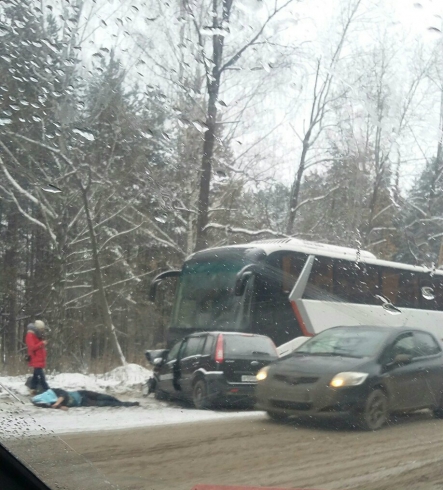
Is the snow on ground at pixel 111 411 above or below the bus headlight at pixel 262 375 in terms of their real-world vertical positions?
below

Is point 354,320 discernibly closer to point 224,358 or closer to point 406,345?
point 406,345

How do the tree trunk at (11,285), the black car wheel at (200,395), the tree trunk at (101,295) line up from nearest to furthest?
the black car wheel at (200,395)
the tree trunk at (101,295)
the tree trunk at (11,285)

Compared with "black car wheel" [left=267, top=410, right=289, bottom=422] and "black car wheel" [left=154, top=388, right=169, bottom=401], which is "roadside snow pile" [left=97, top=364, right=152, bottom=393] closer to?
"black car wheel" [left=154, top=388, right=169, bottom=401]

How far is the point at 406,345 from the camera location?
2199 mm

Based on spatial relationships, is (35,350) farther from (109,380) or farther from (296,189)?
(296,189)

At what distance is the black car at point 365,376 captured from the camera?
2197mm

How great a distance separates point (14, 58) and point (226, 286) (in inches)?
52.4

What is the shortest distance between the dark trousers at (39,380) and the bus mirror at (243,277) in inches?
31.3

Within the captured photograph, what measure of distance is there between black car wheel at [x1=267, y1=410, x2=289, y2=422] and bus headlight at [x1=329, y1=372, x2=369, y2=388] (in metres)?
0.18

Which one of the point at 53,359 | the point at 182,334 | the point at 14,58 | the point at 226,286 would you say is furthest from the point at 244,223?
the point at 14,58

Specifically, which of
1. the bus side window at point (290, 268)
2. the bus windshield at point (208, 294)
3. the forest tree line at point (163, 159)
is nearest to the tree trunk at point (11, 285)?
the forest tree line at point (163, 159)

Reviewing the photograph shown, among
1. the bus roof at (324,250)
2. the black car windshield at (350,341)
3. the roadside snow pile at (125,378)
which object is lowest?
the roadside snow pile at (125,378)

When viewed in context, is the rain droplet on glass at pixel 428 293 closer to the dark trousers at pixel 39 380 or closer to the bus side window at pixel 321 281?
the bus side window at pixel 321 281

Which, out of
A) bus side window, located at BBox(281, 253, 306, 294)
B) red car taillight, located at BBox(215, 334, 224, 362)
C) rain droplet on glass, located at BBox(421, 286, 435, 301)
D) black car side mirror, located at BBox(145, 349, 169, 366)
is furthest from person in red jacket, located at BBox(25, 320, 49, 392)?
rain droplet on glass, located at BBox(421, 286, 435, 301)
